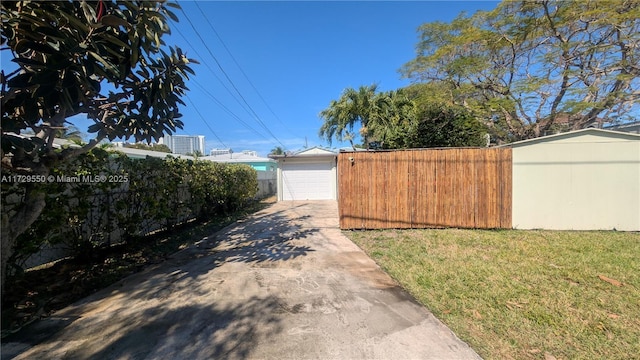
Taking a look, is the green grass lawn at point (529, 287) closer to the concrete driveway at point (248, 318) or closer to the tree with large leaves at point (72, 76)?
the concrete driveway at point (248, 318)

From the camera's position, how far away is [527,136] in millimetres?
12914

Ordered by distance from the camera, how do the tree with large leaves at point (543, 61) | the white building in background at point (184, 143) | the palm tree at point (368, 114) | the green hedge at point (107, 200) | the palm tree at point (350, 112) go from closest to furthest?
the green hedge at point (107, 200) → the tree with large leaves at point (543, 61) → the palm tree at point (368, 114) → the palm tree at point (350, 112) → the white building in background at point (184, 143)

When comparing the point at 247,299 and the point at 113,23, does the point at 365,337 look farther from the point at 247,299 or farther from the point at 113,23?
the point at 113,23

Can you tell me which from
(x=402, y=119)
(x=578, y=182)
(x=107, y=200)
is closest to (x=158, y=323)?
(x=107, y=200)

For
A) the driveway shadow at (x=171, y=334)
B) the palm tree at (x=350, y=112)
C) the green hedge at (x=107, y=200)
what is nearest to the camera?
the driveway shadow at (x=171, y=334)

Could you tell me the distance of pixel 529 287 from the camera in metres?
3.58

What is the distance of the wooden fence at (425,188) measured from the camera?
6.77 metres

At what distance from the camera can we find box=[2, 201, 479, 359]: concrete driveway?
2.39m

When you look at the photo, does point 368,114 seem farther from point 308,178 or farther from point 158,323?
point 158,323

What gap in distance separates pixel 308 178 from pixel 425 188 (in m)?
9.62

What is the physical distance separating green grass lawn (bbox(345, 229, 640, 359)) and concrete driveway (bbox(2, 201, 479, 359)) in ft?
1.24

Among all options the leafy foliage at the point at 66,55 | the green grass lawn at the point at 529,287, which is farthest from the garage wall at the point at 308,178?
the leafy foliage at the point at 66,55

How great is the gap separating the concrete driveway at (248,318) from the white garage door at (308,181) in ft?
36.1

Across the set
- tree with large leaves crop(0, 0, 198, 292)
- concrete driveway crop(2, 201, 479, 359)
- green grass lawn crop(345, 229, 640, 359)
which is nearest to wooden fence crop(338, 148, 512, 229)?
green grass lawn crop(345, 229, 640, 359)
